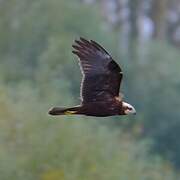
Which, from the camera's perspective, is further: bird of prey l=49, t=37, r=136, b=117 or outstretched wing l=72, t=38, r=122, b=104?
outstretched wing l=72, t=38, r=122, b=104

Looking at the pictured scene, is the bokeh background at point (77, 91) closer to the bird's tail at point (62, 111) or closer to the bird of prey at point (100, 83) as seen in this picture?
the bird of prey at point (100, 83)

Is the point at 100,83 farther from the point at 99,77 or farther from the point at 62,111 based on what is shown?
the point at 62,111

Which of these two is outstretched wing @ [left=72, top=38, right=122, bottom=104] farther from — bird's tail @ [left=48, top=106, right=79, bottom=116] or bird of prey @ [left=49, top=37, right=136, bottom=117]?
bird's tail @ [left=48, top=106, right=79, bottom=116]

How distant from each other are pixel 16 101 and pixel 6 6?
9.97 meters

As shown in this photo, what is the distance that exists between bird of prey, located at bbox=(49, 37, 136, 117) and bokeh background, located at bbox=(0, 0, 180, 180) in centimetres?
854

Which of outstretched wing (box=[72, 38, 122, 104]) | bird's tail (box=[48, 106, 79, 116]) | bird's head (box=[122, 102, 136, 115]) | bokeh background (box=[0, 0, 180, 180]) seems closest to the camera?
bird's tail (box=[48, 106, 79, 116])

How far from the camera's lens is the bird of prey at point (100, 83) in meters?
10.8

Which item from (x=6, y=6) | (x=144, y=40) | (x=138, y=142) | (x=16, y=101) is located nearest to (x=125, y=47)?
(x=144, y=40)

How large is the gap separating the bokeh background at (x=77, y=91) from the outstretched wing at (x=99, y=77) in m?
8.53

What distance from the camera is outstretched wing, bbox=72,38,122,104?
10.9 metres

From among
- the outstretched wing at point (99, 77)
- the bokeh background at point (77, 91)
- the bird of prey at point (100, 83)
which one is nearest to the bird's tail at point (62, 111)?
the bird of prey at point (100, 83)

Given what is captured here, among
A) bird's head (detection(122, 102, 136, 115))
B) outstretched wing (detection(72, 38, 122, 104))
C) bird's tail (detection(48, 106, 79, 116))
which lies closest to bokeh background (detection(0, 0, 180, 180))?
outstretched wing (detection(72, 38, 122, 104))

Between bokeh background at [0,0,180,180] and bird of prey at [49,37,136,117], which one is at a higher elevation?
bird of prey at [49,37,136,117]

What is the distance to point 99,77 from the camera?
432 inches
